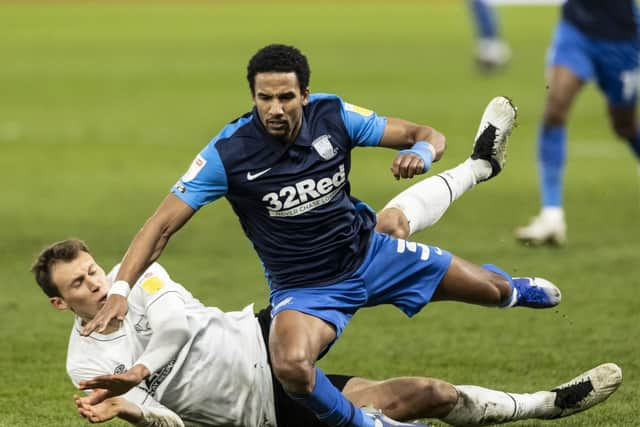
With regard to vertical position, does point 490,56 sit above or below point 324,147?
below

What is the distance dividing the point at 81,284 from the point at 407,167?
153 cm

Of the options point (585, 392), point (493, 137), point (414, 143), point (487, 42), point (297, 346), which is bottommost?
point (487, 42)

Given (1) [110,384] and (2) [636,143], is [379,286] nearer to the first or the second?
(1) [110,384]

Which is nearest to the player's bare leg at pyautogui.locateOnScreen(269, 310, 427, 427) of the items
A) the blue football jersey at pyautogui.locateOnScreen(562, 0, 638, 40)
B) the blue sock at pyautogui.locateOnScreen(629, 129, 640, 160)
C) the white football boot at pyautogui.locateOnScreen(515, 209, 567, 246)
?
the white football boot at pyautogui.locateOnScreen(515, 209, 567, 246)

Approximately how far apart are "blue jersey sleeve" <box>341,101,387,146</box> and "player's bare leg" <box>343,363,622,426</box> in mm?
1116

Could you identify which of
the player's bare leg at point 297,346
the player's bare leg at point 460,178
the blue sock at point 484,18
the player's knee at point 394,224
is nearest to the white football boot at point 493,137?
the player's bare leg at point 460,178

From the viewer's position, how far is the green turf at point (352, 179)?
7.89 metres

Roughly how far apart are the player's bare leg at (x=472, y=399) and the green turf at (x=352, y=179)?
0.56ft

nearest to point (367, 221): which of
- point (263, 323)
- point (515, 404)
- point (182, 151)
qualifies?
point (263, 323)

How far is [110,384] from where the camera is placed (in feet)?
17.9

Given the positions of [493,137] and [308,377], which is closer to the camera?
[308,377]

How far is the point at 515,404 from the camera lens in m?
6.32

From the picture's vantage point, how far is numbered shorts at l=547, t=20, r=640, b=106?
11234mm

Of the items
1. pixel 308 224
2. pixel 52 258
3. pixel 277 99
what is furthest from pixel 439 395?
pixel 52 258
